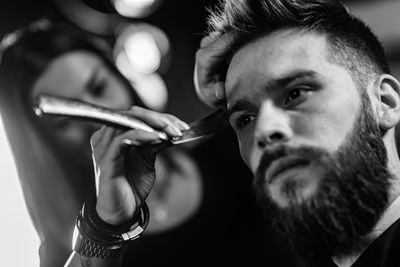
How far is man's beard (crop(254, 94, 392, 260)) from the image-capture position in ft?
2.88

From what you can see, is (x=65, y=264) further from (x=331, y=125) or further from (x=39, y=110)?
A: (x=331, y=125)

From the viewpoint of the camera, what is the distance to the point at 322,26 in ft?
3.34

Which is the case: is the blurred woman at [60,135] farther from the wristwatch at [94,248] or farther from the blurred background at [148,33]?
the wristwatch at [94,248]

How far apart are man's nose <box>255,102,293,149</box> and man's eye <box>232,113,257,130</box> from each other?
11 cm

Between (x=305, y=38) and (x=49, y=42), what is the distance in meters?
0.70

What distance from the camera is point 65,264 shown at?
109 centimetres

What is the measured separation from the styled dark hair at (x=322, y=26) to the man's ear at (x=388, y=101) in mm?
31

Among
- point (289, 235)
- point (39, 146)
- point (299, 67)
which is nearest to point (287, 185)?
point (289, 235)

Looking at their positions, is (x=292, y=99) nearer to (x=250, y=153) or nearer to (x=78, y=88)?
(x=250, y=153)

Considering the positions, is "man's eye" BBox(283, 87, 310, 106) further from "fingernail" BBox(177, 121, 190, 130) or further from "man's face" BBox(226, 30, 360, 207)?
"fingernail" BBox(177, 121, 190, 130)

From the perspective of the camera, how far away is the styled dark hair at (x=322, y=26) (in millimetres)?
995

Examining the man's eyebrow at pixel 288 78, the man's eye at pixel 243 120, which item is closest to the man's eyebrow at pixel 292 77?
the man's eyebrow at pixel 288 78

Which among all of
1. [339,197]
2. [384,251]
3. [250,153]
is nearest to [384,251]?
[384,251]

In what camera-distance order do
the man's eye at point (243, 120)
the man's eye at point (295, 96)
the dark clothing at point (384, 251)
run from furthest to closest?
the man's eye at point (243, 120)
the man's eye at point (295, 96)
the dark clothing at point (384, 251)
